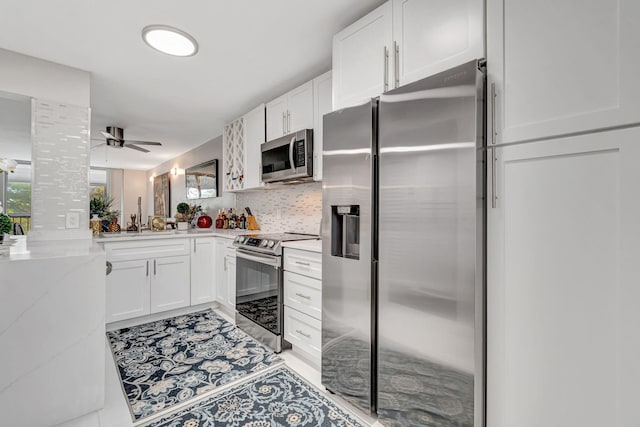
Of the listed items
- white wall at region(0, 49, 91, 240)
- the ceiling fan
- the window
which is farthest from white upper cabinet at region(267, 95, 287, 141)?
the window

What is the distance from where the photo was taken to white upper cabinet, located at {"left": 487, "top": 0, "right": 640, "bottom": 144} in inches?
36.5

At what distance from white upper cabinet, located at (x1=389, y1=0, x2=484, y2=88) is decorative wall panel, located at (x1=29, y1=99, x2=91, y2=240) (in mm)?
2586

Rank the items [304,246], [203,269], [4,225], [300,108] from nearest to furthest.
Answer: [4,225]
[304,246]
[300,108]
[203,269]

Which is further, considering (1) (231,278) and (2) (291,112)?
(1) (231,278)

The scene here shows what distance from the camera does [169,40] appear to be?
206 cm

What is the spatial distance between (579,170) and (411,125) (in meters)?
0.67

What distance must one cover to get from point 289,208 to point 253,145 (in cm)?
83

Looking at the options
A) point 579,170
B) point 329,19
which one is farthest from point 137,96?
point 579,170

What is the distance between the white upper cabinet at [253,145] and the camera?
3.21m

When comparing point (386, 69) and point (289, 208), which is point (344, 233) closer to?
point (386, 69)

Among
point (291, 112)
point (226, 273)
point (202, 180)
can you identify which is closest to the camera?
point (291, 112)

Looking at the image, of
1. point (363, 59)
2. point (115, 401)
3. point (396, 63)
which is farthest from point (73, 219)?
point (396, 63)

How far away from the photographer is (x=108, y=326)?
290 cm

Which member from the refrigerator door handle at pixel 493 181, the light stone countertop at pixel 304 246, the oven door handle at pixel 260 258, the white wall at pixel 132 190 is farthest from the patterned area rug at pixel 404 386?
the white wall at pixel 132 190
